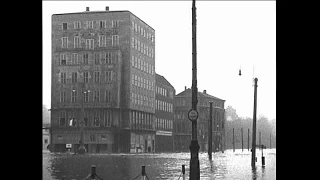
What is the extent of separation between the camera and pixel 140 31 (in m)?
101

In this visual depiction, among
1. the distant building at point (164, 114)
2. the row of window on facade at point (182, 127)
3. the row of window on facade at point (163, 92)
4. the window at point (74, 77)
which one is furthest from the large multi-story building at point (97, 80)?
the row of window on facade at point (182, 127)

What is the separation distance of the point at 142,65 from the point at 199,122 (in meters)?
34.6

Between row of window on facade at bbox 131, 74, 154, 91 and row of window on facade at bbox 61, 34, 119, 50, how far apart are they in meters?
6.80

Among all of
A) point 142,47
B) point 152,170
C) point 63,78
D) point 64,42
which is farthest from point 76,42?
point 152,170

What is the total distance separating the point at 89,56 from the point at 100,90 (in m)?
6.09

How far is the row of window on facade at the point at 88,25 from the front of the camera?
95875mm

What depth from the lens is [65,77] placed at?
321ft

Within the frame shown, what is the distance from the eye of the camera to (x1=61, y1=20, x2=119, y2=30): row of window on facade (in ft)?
315

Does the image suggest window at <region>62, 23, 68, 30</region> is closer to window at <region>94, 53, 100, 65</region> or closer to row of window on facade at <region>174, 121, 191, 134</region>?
window at <region>94, 53, 100, 65</region>
